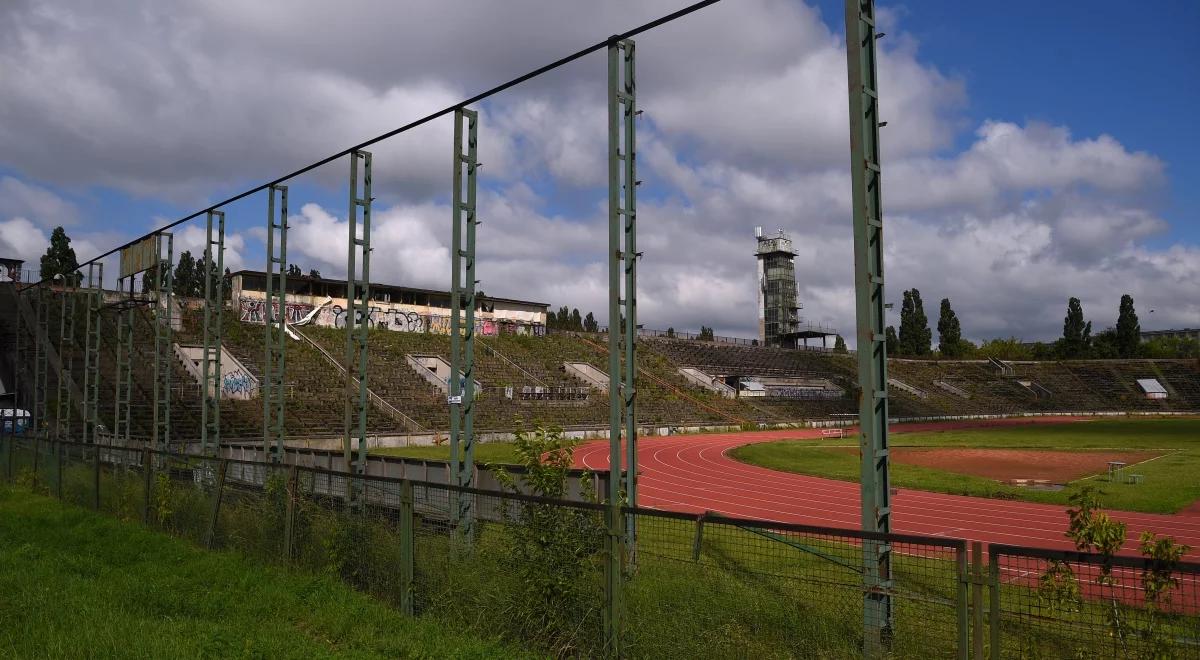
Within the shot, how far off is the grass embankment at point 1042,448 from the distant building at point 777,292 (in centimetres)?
5380

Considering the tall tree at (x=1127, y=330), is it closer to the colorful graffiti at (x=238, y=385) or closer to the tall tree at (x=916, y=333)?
the tall tree at (x=916, y=333)

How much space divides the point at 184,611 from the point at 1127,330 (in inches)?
5074

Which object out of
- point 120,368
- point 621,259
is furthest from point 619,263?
point 120,368

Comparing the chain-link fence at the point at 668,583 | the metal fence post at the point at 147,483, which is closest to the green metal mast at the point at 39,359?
the metal fence post at the point at 147,483

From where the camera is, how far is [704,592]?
22.5 ft

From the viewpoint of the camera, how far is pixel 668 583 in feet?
23.2

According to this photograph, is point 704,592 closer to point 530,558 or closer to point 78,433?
point 530,558

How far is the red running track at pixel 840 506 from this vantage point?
64.4 ft

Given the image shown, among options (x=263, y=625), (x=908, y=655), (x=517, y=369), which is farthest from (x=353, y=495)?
(x=517, y=369)

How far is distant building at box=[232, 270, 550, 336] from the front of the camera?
69188 millimetres

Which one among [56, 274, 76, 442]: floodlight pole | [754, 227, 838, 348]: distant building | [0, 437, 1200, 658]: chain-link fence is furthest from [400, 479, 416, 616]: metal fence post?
[754, 227, 838, 348]: distant building

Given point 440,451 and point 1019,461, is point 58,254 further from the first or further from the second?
point 1019,461

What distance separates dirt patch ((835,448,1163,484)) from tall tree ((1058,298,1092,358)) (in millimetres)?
86794

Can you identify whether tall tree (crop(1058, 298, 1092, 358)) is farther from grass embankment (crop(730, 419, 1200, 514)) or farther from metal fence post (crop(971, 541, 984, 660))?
metal fence post (crop(971, 541, 984, 660))
